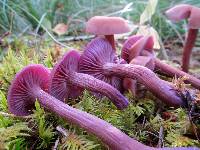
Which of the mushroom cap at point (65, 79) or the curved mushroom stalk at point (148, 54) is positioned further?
Answer: the curved mushroom stalk at point (148, 54)

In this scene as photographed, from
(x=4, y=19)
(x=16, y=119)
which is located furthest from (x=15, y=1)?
(x=16, y=119)

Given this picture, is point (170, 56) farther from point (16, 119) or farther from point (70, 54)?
point (16, 119)

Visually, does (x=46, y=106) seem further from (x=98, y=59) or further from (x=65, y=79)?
(x=98, y=59)

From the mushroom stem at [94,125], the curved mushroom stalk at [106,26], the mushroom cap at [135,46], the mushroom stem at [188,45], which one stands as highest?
the curved mushroom stalk at [106,26]

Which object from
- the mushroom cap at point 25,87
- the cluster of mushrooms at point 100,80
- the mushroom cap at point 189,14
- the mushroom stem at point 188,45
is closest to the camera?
the cluster of mushrooms at point 100,80

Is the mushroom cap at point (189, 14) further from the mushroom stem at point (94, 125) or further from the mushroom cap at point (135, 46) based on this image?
the mushroom stem at point (94, 125)

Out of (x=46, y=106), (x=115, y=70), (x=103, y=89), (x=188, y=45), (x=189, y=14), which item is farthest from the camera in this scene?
(x=188, y=45)

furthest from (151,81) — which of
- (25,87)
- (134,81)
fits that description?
(25,87)

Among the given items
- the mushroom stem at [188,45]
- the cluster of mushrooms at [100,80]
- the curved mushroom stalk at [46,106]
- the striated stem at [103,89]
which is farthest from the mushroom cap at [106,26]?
the mushroom stem at [188,45]

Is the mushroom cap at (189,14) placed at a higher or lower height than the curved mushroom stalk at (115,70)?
A: higher
